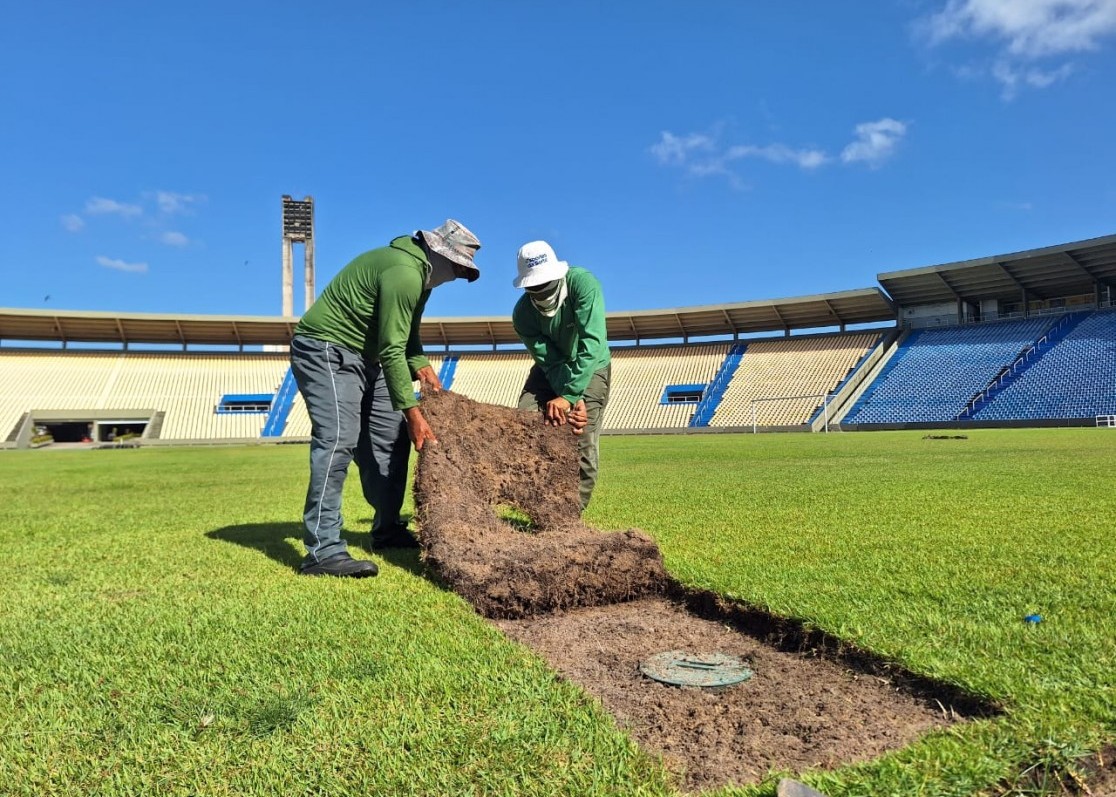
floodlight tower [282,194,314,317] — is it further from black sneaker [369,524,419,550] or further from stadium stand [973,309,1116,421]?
black sneaker [369,524,419,550]

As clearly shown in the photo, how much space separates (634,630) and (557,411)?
1.85 meters

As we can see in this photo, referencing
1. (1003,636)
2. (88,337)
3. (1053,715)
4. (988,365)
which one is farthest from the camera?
(88,337)

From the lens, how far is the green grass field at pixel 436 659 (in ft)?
5.37

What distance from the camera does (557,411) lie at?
452cm

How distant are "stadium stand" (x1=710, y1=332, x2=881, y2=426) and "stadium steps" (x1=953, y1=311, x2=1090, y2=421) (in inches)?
291

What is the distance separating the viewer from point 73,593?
359cm

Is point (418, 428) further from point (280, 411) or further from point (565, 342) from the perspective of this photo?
point (280, 411)

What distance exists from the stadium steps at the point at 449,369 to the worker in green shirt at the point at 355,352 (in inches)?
1730

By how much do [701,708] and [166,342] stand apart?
177 ft

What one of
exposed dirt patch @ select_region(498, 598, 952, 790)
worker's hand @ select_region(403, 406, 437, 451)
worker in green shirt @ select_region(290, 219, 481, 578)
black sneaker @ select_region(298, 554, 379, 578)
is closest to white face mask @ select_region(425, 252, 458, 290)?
worker in green shirt @ select_region(290, 219, 481, 578)

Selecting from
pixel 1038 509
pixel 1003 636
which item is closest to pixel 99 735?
pixel 1003 636

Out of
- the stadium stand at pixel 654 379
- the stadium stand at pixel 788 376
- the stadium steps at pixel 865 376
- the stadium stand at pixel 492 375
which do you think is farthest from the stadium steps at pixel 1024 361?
the stadium stand at pixel 492 375

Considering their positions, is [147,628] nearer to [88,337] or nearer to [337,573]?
[337,573]

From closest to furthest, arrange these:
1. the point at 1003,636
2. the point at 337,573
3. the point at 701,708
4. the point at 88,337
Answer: the point at 701,708
the point at 1003,636
the point at 337,573
the point at 88,337
